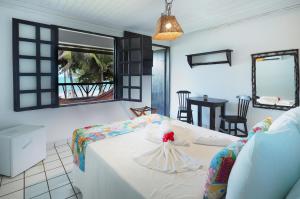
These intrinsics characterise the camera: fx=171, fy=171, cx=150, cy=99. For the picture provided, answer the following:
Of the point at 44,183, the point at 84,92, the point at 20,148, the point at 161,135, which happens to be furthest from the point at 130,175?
the point at 84,92

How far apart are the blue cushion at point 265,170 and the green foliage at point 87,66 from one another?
3.56 metres

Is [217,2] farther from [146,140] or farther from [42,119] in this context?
[42,119]

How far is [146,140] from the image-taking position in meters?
1.88

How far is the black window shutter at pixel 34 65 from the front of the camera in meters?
2.70

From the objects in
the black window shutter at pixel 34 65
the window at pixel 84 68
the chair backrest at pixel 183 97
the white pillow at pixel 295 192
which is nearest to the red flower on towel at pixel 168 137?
the white pillow at pixel 295 192

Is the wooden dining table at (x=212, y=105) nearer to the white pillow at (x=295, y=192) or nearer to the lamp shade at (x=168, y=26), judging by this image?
the lamp shade at (x=168, y=26)

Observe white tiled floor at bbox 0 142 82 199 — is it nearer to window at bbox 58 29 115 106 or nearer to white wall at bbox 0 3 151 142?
white wall at bbox 0 3 151 142

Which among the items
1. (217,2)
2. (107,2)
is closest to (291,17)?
(217,2)

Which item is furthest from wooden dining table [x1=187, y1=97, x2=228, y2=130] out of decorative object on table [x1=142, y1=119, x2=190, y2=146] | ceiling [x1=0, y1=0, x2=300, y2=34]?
decorative object on table [x1=142, y1=119, x2=190, y2=146]

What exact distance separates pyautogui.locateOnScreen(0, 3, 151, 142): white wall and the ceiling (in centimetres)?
13

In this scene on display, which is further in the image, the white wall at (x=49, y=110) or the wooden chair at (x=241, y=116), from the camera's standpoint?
the wooden chair at (x=241, y=116)

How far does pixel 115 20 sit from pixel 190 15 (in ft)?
4.93

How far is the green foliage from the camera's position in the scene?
3.52 meters

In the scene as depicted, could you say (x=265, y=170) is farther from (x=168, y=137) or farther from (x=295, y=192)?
(x=168, y=137)
